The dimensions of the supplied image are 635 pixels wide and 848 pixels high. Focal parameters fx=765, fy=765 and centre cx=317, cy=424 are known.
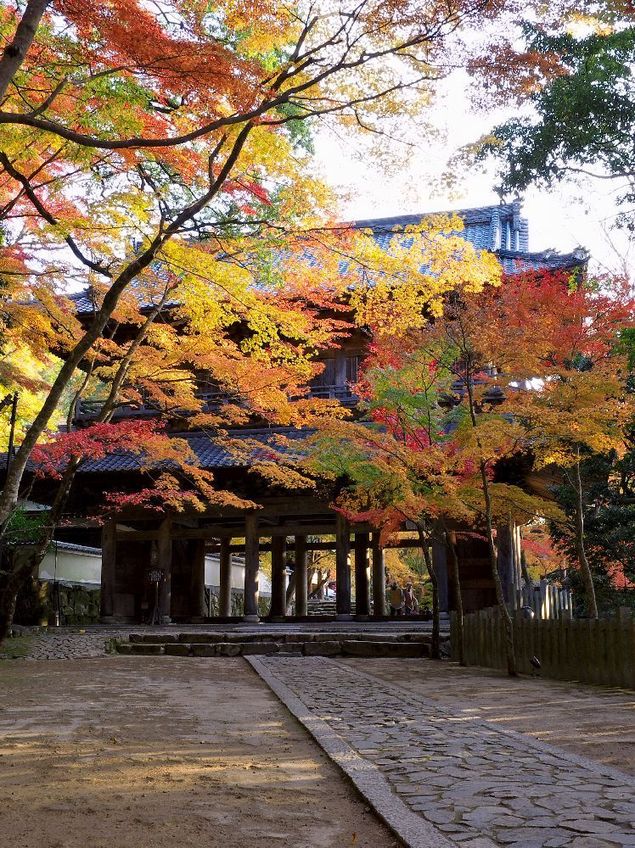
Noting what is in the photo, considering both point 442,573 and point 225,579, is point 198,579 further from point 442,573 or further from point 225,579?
point 442,573

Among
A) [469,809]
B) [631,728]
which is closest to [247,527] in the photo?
[631,728]

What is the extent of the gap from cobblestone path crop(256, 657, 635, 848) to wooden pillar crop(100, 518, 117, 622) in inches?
494

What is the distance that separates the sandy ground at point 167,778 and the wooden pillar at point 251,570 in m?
9.83

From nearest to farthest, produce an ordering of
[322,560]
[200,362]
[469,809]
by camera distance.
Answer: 1. [469,809]
2. [200,362]
3. [322,560]

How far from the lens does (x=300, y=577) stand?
24203 mm

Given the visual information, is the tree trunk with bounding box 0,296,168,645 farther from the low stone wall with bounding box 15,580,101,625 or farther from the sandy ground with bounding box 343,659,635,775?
the low stone wall with bounding box 15,580,101,625

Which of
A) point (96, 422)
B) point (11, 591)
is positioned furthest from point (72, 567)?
point (96, 422)

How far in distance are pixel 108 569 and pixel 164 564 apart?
148 centimetres

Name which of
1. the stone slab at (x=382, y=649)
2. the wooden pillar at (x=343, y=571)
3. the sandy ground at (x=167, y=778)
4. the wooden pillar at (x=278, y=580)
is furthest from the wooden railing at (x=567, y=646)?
the wooden pillar at (x=278, y=580)

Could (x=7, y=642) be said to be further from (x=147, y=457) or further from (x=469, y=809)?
(x=469, y=809)

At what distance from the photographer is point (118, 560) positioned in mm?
22312

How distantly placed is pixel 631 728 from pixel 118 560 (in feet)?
59.4

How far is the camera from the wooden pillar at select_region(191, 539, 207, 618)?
23453 millimetres

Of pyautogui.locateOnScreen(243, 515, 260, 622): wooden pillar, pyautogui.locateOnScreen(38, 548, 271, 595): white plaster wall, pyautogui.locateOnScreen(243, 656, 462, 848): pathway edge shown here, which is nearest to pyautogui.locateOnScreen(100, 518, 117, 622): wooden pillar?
pyautogui.locateOnScreen(38, 548, 271, 595): white plaster wall
